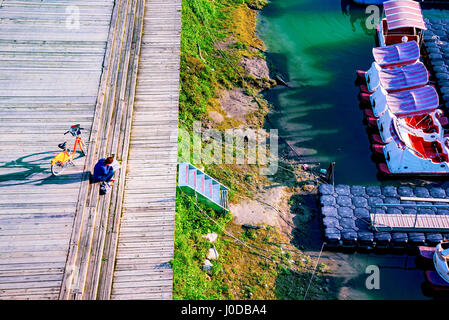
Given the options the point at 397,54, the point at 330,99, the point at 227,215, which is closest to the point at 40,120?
the point at 227,215

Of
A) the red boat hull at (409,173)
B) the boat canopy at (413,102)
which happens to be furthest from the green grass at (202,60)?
the red boat hull at (409,173)

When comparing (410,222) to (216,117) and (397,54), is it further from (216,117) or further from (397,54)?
(397,54)

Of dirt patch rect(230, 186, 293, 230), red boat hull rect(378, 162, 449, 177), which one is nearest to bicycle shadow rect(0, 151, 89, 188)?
dirt patch rect(230, 186, 293, 230)

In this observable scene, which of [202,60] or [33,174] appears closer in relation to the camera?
[33,174]

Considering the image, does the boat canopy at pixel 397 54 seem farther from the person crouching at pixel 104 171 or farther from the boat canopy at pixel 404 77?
the person crouching at pixel 104 171

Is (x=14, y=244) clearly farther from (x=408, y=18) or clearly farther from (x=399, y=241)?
(x=408, y=18)

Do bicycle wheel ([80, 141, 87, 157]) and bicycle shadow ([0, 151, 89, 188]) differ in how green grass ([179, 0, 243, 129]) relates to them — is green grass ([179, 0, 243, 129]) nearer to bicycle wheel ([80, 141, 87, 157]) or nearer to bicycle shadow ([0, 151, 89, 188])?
bicycle wheel ([80, 141, 87, 157])
